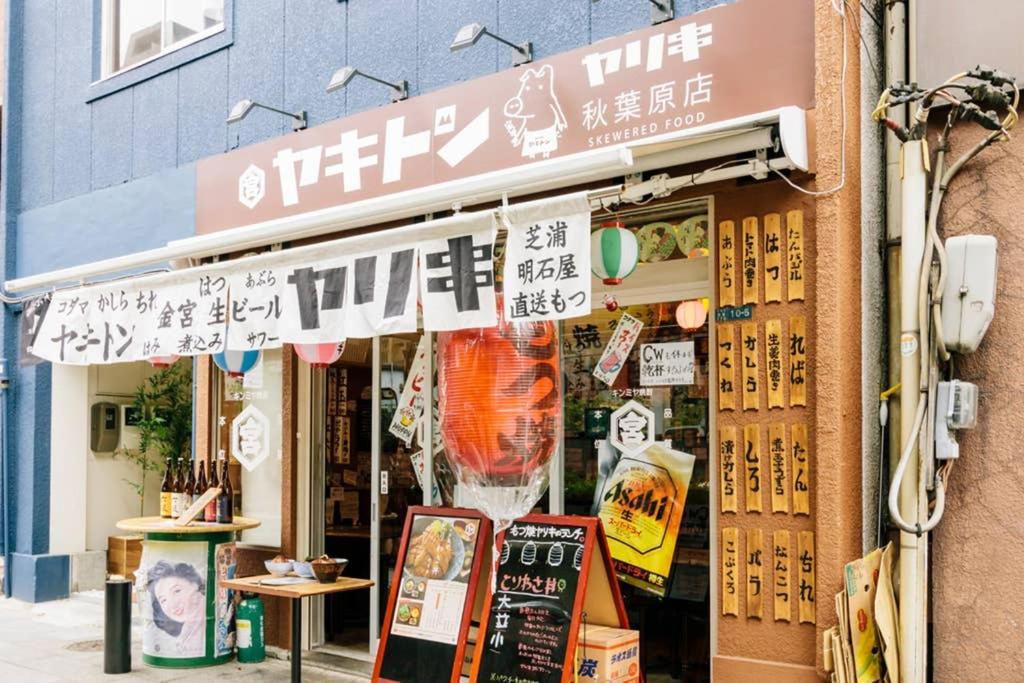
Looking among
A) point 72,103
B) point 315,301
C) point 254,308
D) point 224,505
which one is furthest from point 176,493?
point 72,103

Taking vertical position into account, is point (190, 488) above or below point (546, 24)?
below

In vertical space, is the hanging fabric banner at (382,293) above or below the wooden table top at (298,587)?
above

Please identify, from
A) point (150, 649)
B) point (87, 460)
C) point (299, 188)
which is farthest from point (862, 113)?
point (87, 460)

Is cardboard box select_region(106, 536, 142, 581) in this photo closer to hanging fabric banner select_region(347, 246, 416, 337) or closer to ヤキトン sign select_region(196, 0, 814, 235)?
ヤキトン sign select_region(196, 0, 814, 235)

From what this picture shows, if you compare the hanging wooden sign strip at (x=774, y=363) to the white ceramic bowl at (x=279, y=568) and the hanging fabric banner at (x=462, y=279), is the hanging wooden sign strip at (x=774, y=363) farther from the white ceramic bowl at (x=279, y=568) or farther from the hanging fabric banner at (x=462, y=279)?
the white ceramic bowl at (x=279, y=568)

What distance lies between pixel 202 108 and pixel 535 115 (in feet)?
14.0

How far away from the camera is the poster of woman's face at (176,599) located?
798cm

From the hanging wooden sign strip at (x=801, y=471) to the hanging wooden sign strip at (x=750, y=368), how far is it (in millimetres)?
305

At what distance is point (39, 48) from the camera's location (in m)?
11.7

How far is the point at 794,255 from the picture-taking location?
5.79 metres

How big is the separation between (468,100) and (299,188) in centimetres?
190

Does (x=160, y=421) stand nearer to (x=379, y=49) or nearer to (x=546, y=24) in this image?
(x=379, y=49)

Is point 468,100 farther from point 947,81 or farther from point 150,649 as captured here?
point 150,649

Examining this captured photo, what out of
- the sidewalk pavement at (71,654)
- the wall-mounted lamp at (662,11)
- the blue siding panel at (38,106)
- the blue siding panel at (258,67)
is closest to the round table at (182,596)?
the sidewalk pavement at (71,654)
